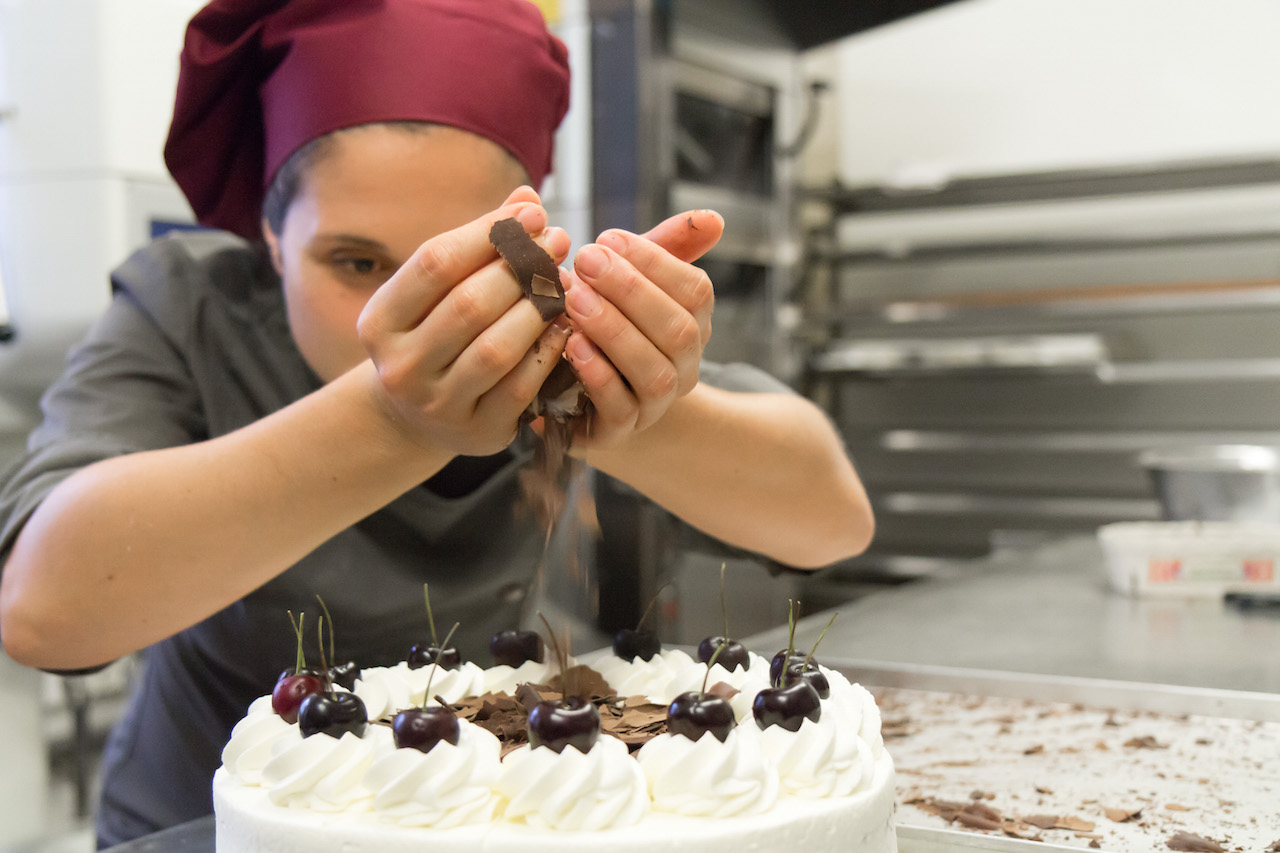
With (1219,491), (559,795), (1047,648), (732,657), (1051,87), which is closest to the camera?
(559,795)

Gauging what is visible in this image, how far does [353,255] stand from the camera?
1089mm

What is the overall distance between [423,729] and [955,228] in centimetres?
353

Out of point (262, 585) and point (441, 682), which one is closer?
point (441, 682)

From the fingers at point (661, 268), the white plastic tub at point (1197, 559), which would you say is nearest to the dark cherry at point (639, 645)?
the fingers at point (661, 268)

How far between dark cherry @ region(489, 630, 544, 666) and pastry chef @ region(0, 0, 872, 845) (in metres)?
0.17

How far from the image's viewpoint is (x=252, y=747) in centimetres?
76

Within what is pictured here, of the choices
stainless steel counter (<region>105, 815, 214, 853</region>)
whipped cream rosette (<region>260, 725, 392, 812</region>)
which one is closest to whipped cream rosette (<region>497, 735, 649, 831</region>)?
whipped cream rosette (<region>260, 725, 392, 812</region>)

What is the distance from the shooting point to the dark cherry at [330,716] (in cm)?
74

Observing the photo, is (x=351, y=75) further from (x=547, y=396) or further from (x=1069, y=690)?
(x=1069, y=690)

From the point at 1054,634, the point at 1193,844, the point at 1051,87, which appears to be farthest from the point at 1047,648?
the point at 1051,87

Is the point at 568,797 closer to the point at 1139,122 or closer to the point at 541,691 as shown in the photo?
the point at 541,691

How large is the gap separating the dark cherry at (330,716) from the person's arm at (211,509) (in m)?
0.21

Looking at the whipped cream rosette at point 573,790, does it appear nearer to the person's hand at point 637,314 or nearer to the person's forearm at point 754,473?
the person's hand at point 637,314

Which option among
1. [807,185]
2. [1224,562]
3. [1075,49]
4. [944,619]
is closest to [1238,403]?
[1075,49]
